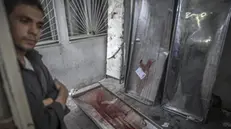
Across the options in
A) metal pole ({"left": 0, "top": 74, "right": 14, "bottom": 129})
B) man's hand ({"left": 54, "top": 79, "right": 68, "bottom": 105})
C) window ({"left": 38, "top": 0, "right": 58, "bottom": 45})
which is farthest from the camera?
window ({"left": 38, "top": 0, "right": 58, "bottom": 45})

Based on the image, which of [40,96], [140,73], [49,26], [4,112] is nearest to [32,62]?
[40,96]

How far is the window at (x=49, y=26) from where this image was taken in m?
2.07

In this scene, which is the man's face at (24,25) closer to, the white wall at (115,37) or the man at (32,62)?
the man at (32,62)

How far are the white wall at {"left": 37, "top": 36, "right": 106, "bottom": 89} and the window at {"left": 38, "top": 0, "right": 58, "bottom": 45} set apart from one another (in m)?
0.14

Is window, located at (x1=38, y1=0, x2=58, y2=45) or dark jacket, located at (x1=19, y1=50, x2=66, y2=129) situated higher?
window, located at (x1=38, y1=0, x2=58, y2=45)

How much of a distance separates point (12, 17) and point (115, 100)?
1821mm

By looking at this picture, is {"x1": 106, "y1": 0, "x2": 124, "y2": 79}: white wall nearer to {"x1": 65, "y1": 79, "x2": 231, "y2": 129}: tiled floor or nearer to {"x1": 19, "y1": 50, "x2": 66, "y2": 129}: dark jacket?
{"x1": 65, "y1": 79, "x2": 231, "y2": 129}: tiled floor

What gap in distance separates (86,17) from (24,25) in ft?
6.33

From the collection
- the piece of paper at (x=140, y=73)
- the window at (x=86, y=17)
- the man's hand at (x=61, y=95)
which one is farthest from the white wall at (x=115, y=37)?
the man's hand at (x=61, y=95)

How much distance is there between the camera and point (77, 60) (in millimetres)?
2602

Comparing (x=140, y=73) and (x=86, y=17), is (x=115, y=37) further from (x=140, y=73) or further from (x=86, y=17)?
(x=140, y=73)

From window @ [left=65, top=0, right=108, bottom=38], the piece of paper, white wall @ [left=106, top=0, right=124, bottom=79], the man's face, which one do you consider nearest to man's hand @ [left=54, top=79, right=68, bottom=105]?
the man's face

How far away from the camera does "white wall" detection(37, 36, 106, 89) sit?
2.28 meters

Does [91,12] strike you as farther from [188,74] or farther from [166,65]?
[188,74]
